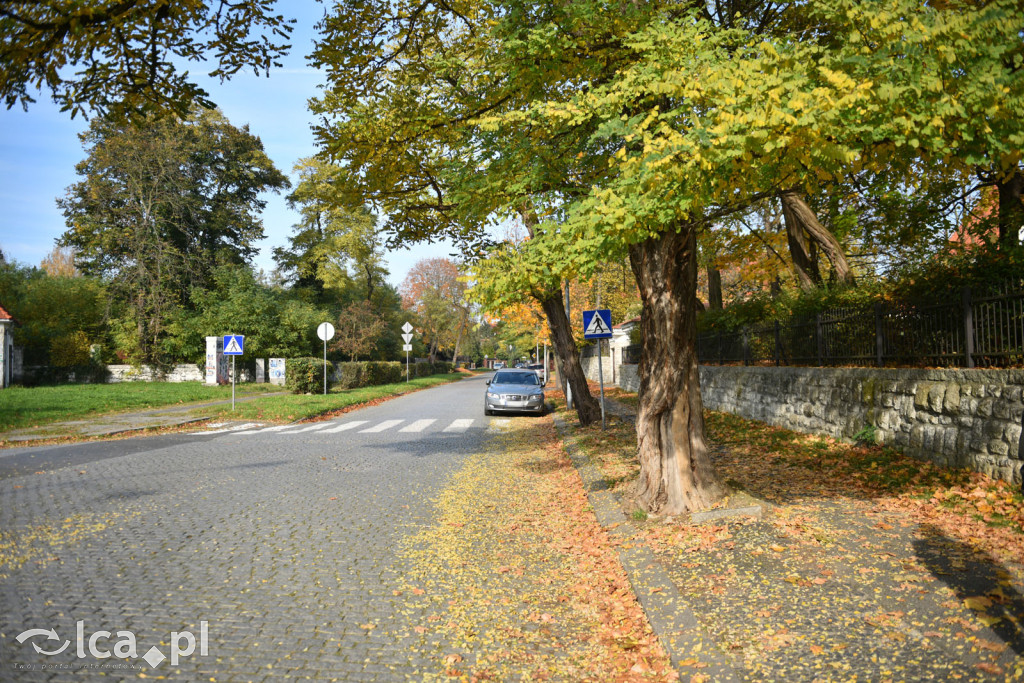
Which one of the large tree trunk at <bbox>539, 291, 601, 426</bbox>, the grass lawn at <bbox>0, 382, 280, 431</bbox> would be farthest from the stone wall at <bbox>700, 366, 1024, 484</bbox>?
the grass lawn at <bbox>0, 382, 280, 431</bbox>

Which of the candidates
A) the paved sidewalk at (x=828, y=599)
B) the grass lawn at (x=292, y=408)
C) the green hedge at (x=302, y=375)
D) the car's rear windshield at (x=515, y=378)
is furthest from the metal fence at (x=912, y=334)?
the green hedge at (x=302, y=375)

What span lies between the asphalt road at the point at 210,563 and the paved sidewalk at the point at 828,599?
1809mm

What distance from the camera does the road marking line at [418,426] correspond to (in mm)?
15765

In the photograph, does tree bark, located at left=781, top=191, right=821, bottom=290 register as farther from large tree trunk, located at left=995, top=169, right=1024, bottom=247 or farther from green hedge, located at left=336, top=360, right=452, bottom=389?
green hedge, located at left=336, top=360, right=452, bottom=389

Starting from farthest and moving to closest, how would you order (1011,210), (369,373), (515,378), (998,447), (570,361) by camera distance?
(369,373), (515,378), (570,361), (1011,210), (998,447)

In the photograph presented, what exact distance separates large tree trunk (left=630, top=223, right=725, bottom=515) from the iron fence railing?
3.63 meters

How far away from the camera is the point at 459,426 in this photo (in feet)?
55.1

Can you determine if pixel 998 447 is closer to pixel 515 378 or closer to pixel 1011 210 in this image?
pixel 1011 210

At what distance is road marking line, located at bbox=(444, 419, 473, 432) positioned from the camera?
16.0m

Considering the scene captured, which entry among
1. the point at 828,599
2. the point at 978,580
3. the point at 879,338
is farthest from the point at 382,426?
the point at 978,580

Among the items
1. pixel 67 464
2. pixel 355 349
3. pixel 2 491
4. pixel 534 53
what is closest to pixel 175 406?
pixel 67 464

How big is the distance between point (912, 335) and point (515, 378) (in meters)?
13.7

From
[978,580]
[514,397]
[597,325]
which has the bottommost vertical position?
[978,580]

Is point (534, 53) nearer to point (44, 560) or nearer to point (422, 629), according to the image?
point (422, 629)
